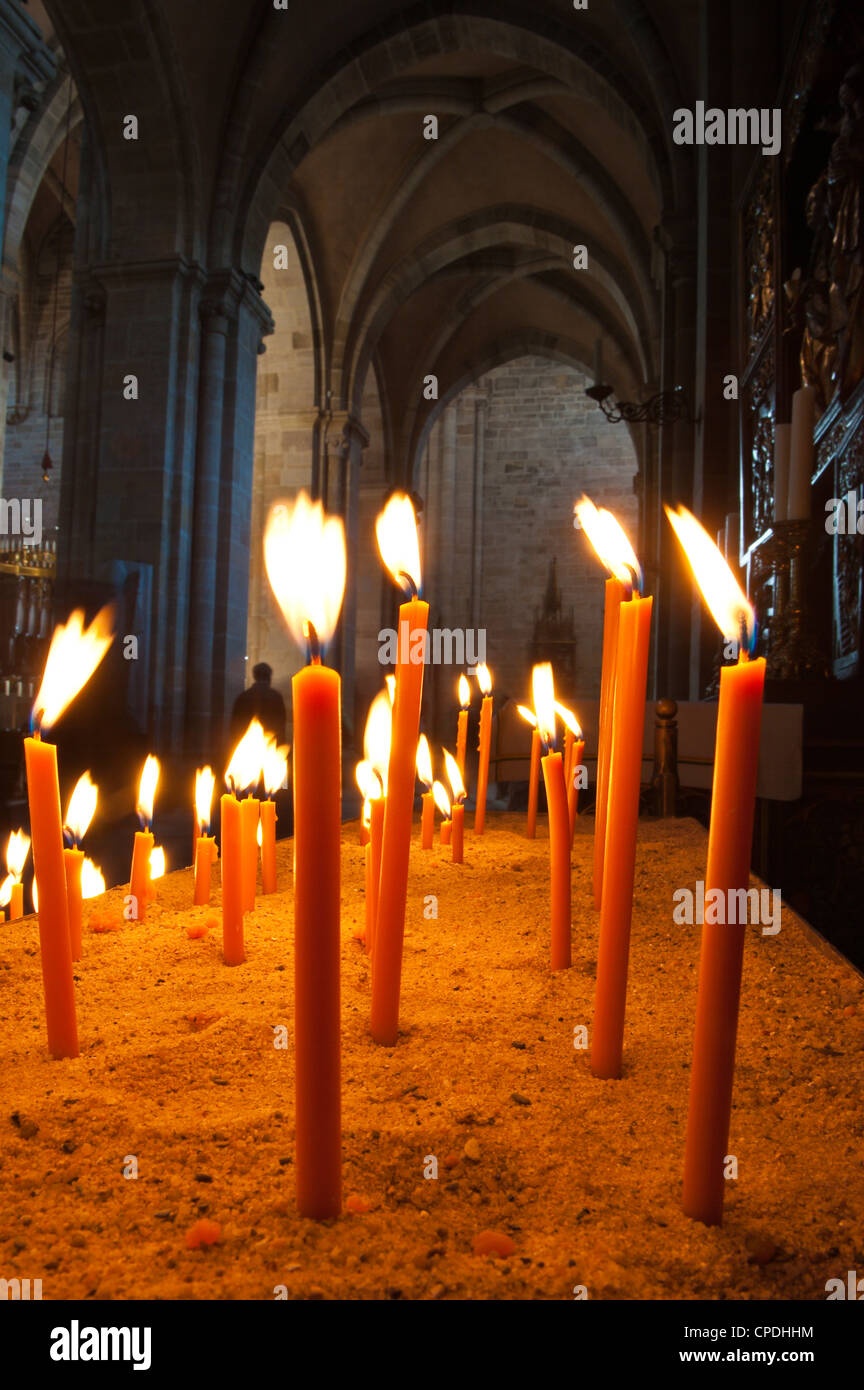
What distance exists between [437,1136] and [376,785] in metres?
0.82

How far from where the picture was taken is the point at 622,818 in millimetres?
850

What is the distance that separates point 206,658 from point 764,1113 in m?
9.59

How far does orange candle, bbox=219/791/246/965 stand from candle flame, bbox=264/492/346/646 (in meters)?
0.50

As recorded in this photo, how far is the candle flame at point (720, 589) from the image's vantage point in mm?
635

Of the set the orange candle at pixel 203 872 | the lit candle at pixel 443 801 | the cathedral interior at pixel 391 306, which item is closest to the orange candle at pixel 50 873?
the orange candle at pixel 203 872

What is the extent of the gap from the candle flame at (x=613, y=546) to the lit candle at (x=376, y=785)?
1.50 feet

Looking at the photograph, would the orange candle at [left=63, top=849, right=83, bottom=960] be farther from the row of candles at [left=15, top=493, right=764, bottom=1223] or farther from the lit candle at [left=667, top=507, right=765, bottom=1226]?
the lit candle at [left=667, top=507, right=765, bottom=1226]

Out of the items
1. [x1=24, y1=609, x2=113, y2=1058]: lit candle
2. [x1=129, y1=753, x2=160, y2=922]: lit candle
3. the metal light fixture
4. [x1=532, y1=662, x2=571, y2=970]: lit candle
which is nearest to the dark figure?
the metal light fixture

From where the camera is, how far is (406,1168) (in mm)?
756

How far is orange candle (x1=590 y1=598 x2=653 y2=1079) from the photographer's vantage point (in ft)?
2.70

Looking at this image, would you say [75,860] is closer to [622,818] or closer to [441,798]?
[622,818]

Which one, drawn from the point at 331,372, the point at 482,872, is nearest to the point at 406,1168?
the point at 482,872

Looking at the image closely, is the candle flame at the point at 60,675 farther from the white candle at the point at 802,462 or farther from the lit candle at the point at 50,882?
the white candle at the point at 802,462
